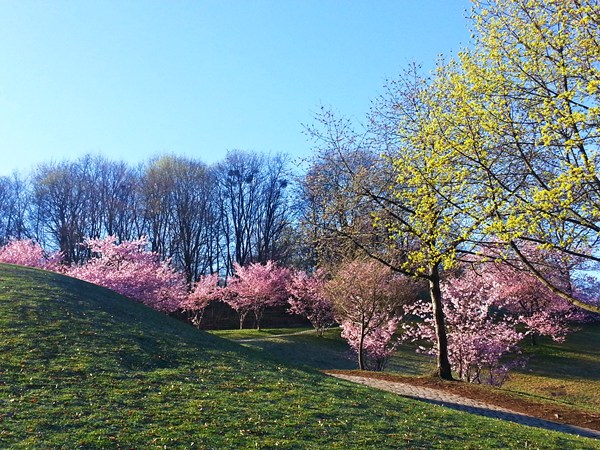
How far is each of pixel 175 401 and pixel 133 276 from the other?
864 inches

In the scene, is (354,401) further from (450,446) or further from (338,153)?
(338,153)

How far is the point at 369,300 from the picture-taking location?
808 inches

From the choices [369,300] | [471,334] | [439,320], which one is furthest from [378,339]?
[439,320]

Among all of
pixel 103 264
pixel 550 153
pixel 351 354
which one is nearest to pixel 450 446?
pixel 550 153

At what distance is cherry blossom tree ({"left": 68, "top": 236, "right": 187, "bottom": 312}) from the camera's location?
2797 cm

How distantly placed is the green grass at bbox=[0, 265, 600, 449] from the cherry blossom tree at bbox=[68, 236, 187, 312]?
48.8 ft

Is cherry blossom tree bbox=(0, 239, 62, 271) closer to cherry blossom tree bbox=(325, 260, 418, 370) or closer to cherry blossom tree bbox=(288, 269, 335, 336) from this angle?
cherry blossom tree bbox=(288, 269, 335, 336)

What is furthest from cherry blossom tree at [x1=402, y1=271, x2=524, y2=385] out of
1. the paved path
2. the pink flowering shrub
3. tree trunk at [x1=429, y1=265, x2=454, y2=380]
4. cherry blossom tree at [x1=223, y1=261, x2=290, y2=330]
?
cherry blossom tree at [x1=223, y1=261, x2=290, y2=330]

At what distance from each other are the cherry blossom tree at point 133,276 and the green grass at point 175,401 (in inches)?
585

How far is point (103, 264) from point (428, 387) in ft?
72.5

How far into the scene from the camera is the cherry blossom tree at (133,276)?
91.8 feet

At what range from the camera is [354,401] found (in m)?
9.37

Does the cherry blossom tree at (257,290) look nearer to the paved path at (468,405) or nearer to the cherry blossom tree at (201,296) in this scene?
the cherry blossom tree at (201,296)

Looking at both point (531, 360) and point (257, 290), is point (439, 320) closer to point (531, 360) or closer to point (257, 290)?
point (531, 360)
